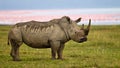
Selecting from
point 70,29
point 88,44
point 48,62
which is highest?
point 70,29

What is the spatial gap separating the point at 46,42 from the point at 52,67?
237 cm

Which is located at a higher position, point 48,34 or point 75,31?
point 75,31

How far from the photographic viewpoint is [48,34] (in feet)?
50.5

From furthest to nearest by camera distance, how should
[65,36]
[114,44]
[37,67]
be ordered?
[114,44] < [65,36] < [37,67]

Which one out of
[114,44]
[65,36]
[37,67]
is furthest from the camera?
[114,44]

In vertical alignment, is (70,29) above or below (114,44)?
above

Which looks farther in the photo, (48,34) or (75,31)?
(75,31)

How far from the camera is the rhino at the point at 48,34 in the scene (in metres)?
15.4

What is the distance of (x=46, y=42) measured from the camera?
15.4 m

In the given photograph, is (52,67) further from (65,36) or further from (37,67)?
(65,36)

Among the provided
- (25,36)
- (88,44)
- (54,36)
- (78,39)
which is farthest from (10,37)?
(88,44)

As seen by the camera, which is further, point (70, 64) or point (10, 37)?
point (10, 37)

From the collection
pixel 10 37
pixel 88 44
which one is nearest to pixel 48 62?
pixel 10 37

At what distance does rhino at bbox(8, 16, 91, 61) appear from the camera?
1536 cm
